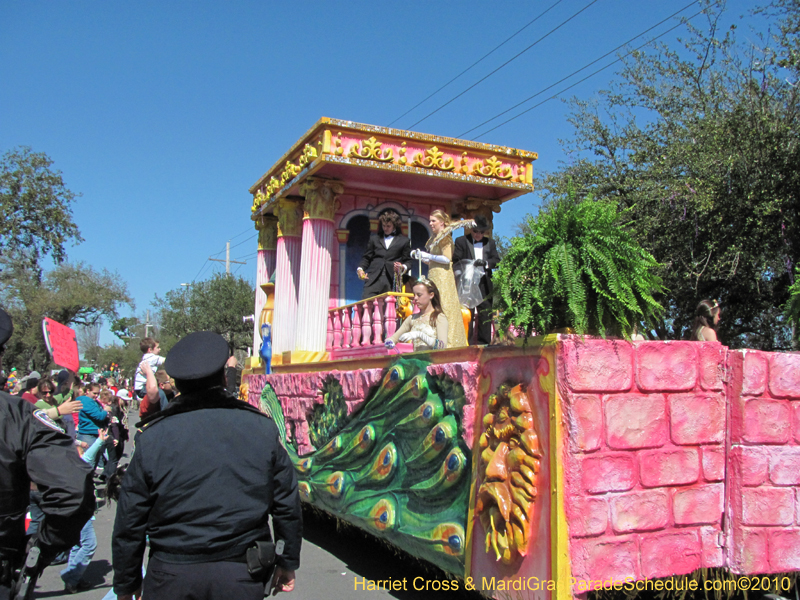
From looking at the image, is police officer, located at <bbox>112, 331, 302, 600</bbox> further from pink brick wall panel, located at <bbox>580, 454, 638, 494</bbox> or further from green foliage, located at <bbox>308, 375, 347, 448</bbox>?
green foliage, located at <bbox>308, 375, 347, 448</bbox>

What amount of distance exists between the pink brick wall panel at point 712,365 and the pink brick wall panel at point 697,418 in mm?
56

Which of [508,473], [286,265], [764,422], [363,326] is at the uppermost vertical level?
[286,265]

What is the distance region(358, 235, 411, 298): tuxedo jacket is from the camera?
28.0 feet

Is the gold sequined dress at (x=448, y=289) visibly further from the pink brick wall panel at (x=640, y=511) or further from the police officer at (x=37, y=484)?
the police officer at (x=37, y=484)

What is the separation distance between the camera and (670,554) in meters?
3.17

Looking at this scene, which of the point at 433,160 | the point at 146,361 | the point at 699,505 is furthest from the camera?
the point at 433,160

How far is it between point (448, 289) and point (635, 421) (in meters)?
3.36

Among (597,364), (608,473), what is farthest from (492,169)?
(608,473)

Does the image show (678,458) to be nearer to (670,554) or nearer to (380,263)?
(670,554)

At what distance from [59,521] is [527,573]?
2.07m

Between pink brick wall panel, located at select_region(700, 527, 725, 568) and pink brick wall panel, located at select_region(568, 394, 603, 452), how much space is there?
79 cm

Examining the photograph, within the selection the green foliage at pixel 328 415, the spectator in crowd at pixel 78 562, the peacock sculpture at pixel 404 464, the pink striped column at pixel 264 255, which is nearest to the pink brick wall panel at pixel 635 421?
the peacock sculpture at pixel 404 464

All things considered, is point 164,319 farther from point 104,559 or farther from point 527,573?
point 527,573

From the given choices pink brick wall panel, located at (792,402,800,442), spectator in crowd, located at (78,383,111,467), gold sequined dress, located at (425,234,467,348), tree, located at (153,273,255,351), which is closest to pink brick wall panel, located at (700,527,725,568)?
pink brick wall panel, located at (792,402,800,442)
